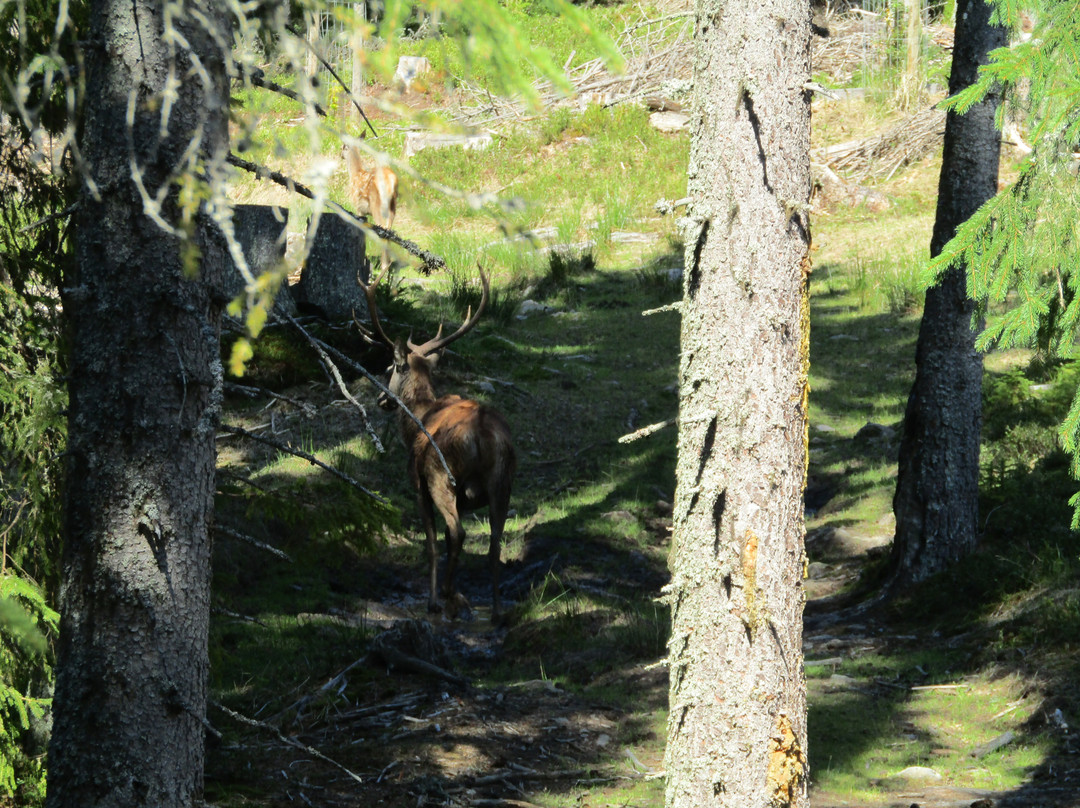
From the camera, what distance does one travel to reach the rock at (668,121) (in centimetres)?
2238

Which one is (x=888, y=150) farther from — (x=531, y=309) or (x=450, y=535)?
(x=450, y=535)

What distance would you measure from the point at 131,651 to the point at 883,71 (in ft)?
68.7

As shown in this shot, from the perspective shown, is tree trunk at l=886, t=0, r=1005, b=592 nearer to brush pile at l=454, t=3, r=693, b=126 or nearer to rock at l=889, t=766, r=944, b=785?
rock at l=889, t=766, r=944, b=785

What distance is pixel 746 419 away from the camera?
149 inches

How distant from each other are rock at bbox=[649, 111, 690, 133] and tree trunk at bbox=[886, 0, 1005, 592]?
14.9 metres

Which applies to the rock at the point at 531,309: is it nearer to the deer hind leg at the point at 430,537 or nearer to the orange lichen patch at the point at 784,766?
the deer hind leg at the point at 430,537

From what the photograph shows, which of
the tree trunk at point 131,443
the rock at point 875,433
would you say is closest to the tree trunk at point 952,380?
the rock at point 875,433

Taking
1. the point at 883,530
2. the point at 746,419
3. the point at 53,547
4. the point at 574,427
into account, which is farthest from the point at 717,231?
the point at 574,427

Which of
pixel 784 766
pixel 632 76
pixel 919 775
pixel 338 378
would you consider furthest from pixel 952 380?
pixel 632 76

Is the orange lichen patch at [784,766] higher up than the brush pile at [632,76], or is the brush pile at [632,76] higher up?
the brush pile at [632,76]

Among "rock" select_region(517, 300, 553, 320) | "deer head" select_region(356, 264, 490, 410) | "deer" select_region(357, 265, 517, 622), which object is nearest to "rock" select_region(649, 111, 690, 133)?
"rock" select_region(517, 300, 553, 320)

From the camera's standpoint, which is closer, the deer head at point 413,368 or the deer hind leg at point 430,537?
the deer hind leg at point 430,537

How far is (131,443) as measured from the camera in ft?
11.4

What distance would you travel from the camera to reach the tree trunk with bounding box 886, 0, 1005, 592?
7.60m
